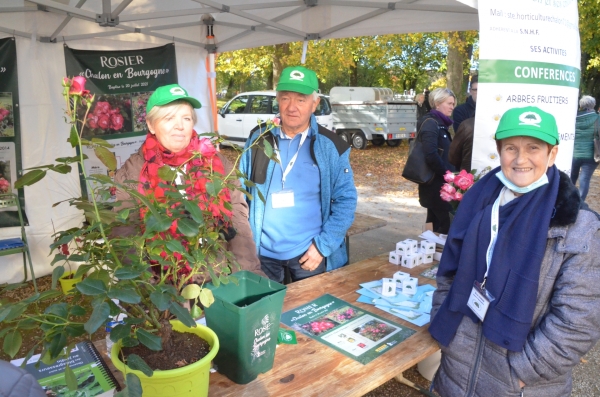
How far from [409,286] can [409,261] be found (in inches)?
15.0

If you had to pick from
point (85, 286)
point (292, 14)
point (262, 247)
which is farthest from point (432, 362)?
point (292, 14)

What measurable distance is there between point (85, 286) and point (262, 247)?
5.57 ft

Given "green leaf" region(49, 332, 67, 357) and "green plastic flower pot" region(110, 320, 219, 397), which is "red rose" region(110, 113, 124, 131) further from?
"green leaf" region(49, 332, 67, 357)

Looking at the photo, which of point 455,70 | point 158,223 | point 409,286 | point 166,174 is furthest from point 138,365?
point 455,70

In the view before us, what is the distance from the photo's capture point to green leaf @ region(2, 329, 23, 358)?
917mm

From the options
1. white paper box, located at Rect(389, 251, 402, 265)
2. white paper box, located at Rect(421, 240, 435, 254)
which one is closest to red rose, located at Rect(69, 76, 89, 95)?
white paper box, located at Rect(389, 251, 402, 265)

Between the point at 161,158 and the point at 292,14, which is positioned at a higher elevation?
the point at 292,14

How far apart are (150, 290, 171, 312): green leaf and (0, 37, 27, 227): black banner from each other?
3.93 meters

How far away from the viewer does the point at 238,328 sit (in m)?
1.26

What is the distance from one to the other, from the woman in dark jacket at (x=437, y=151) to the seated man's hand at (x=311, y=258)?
2019 millimetres

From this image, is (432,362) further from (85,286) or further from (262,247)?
(85,286)

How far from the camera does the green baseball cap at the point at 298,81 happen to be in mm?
2373

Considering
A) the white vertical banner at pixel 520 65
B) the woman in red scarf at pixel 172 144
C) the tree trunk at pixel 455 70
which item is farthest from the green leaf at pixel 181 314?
the tree trunk at pixel 455 70

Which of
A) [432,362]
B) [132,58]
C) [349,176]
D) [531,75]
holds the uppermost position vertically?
[132,58]
